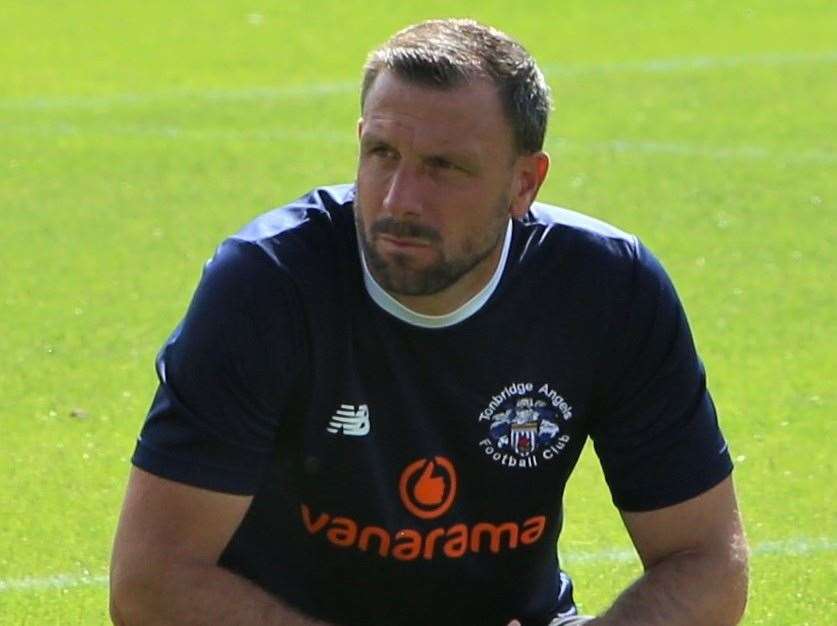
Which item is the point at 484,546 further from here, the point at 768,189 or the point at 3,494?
the point at 768,189

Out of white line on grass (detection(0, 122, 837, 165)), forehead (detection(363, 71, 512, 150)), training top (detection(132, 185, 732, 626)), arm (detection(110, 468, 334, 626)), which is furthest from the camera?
white line on grass (detection(0, 122, 837, 165))

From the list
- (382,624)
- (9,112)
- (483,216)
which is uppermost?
(483,216)

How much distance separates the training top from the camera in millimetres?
4234

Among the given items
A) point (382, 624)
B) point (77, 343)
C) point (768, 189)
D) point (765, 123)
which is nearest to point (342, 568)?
point (382, 624)

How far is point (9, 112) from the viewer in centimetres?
1180

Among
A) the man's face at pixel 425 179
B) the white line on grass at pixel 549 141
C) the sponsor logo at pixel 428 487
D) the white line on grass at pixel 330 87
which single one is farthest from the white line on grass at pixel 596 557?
the white line on grass at pixel 330 87

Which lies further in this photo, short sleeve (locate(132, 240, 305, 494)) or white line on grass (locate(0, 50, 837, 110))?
white line on grass (locate(0, 50, 837, 110))

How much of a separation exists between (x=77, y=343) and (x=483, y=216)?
4.11 metres

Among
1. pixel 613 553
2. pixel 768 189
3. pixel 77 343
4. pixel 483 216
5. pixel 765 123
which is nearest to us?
pixel 483 216

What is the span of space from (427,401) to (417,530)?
27 cm

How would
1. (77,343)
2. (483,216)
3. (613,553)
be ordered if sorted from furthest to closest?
(77,343) < (613,553) < (483,216)

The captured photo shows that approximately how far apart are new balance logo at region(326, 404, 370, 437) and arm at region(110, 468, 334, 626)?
30 centimetres

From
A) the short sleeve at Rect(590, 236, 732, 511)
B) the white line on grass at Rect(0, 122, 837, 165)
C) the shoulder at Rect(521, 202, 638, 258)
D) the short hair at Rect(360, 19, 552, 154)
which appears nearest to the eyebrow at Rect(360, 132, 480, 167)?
the short hair at Rect(360, 19, 552, 154)

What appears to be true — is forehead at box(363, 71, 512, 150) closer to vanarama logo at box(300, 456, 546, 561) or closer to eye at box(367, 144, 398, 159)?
eye at box(367, 144, 398, 159)
